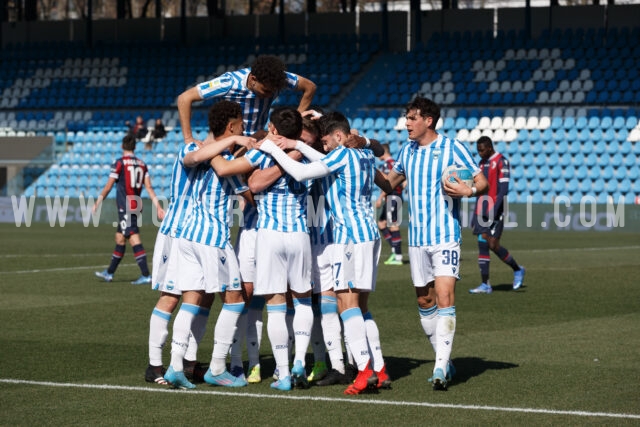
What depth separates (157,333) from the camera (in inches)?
328

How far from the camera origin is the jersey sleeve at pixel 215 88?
8.62 meters

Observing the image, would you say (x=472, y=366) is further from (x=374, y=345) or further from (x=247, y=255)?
(x=247, y=255)

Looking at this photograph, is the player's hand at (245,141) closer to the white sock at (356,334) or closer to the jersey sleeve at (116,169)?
the white sock at (356,334)

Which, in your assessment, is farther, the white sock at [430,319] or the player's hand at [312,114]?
the white sock at [430,319]

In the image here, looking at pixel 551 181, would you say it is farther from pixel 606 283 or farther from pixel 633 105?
pixel 606 283

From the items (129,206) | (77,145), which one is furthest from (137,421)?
(77,145)

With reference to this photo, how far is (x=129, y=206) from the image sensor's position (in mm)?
16828

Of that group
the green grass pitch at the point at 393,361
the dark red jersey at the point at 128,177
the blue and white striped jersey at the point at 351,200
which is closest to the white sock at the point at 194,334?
the green grass pitch at the point at 393,361

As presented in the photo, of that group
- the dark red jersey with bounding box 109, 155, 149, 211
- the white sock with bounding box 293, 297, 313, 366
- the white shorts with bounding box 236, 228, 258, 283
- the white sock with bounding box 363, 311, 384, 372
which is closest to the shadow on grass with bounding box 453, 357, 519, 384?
the white sock with bounding box 363, 311, 384, 372

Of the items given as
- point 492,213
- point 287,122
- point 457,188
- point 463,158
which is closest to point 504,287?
point 492,213

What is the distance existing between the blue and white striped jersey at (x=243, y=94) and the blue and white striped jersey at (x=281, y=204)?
81 cm

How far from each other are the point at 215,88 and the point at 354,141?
116 cm

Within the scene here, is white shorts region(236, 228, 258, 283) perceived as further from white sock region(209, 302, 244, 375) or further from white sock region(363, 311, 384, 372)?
white sock region(363, 311, 384, 372)

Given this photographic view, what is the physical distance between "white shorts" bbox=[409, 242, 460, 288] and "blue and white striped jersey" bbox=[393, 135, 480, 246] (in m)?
0.05
